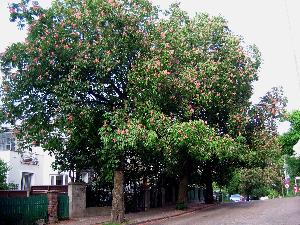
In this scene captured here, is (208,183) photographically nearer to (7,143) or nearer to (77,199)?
(7,143)

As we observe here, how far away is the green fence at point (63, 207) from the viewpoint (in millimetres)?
21109

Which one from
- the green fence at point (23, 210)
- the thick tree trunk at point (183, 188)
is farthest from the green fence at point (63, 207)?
the thick tree trunk at point (183, 188)

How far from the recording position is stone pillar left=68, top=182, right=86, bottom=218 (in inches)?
876

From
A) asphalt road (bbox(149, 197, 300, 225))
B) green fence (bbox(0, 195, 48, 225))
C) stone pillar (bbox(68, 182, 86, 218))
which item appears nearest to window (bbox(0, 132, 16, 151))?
stone pillar (bbox(68, 182, 86, 218))

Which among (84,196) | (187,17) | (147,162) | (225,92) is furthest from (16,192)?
(187,17)

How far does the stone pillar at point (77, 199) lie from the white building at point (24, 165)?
8.39 meters

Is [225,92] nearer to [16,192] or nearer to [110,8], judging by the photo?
[110,8]

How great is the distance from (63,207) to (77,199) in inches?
56.8

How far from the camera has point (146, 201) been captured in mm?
29953

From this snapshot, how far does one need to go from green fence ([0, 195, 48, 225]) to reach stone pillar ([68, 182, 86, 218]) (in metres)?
2.50

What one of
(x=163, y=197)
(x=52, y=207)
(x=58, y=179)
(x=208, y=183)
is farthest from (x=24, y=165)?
(x=208, y=183)

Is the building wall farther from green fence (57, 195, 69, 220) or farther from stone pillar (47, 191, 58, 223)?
stone pillar (47, 191, 58, 223)

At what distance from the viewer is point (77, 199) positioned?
22891 mm

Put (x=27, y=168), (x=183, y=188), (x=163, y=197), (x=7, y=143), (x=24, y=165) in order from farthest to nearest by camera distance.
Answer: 1. (x=163, y=197)
2. (x=27, y=168)
3. (x=24, y=165)
4. (x=7, y=143)
5. (x=183, y=188)
